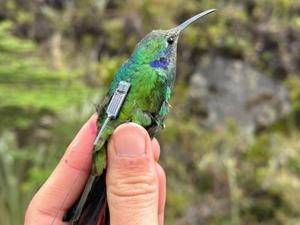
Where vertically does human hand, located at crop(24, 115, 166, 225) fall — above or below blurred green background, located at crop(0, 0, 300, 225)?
above

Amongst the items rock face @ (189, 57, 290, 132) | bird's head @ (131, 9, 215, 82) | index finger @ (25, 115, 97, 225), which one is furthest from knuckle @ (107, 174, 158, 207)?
rock face @ (189, 57, 290, 132)

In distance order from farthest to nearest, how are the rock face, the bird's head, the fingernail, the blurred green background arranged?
the rock face, the blurred green background, the bird's head, the fingernail

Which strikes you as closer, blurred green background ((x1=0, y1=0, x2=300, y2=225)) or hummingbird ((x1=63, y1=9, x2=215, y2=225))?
hummingbird ((x1=63, y1=9, x2=215, y2=225))

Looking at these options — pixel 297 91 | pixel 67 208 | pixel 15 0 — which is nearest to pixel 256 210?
pixel 297 91

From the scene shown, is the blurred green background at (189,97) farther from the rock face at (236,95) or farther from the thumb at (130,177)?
the thumb at (130,177)

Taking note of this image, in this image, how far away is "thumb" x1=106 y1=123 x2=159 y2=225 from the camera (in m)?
1.77

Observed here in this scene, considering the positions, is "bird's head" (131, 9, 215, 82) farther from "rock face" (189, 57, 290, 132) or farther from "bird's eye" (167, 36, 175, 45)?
Result: "rock face" (189, 57, 290, 132)

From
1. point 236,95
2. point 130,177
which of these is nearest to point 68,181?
point 130,177

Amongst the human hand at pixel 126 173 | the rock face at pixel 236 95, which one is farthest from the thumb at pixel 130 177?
the rock face at pixel 236 95

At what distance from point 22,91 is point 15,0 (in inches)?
121

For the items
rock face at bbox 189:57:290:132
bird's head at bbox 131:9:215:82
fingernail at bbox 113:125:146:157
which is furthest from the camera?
rock face at bbox 189:57:290:132

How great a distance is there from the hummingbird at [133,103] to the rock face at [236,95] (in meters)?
4.55

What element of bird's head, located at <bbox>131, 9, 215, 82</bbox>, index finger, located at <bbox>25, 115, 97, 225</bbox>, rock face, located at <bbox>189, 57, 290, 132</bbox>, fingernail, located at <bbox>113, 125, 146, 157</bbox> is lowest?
rock face, located at <bbox>189, 57, 290, 132</bbox>

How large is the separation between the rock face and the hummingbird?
14.9 feet
